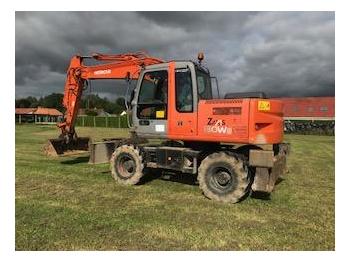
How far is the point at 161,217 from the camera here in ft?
21.7

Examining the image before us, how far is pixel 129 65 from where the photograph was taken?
33.0 ft

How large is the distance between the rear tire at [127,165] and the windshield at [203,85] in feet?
7.33

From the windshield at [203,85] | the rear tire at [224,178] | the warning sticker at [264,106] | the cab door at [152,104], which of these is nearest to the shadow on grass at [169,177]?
the cab door at [152,104]

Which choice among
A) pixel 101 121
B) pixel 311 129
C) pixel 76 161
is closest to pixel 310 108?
pixel 311 129

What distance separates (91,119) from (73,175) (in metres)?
44.6

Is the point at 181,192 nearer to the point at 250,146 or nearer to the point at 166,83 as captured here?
the point at 250,146

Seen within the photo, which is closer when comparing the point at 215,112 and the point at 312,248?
the point at 312,248

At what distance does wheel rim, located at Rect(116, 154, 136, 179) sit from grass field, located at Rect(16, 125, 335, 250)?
418 millimetres

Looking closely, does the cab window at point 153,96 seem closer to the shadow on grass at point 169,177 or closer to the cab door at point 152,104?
the cab door at point 152,104

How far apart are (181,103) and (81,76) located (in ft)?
15.2

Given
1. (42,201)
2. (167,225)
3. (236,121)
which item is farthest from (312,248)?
(42,201)

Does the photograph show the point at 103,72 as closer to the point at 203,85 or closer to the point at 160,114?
the point at 160,114

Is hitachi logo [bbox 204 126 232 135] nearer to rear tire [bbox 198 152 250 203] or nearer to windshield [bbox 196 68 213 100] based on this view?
rear tire [bbox 198 152 250 203]

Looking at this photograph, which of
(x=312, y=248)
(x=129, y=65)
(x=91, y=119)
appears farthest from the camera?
(x=91, y=119)
